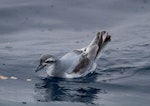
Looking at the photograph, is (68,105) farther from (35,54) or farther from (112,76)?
(35,54)

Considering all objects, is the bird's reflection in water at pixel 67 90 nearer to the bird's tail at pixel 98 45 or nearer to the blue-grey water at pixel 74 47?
the blue-grey water at pixel 74 47

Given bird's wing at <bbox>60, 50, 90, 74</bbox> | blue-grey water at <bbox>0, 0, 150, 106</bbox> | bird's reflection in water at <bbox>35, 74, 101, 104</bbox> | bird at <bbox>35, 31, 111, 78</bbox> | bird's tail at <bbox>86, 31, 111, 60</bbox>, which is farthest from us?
bird's tail at <bbox>86, 31, 111, 60</bbox>

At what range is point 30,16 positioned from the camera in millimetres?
18594

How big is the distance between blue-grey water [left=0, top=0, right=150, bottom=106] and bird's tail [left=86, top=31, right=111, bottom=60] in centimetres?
33

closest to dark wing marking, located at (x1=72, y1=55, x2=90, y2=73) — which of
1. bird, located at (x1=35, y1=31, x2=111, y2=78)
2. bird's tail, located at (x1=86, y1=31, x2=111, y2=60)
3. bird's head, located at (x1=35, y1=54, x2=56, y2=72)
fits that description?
bird, located at (x1=35, y1=31, x2=111, y2=78)

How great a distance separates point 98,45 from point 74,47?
1.44m

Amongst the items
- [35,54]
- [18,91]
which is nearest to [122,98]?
[18,91]

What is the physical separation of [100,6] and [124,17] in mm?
1160

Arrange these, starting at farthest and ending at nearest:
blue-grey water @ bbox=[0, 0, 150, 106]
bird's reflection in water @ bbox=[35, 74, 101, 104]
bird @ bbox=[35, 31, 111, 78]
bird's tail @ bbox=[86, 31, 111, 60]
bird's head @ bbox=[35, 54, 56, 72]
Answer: bird's tail @ bbox=[86, 31, 111, 60] → bird @ bbox=[35, 31, 111, 78] → bird's head @ bbox=[35, 54, 56, 72] → blue-grey water @ bbox=[0, 0, 150, 106] → bird's reflection in water @ bbox=[35, 74, 101, 104]

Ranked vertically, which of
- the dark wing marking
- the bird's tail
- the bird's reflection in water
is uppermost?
the bird's tail

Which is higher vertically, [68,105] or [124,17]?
[124,17]

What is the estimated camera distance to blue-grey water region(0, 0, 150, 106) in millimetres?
13070

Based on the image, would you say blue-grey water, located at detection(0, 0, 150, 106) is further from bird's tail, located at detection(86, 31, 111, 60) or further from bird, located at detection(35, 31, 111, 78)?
bird's tail, located at detection(86, 31, 111, 60)

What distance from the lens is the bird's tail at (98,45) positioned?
49.2 ft
